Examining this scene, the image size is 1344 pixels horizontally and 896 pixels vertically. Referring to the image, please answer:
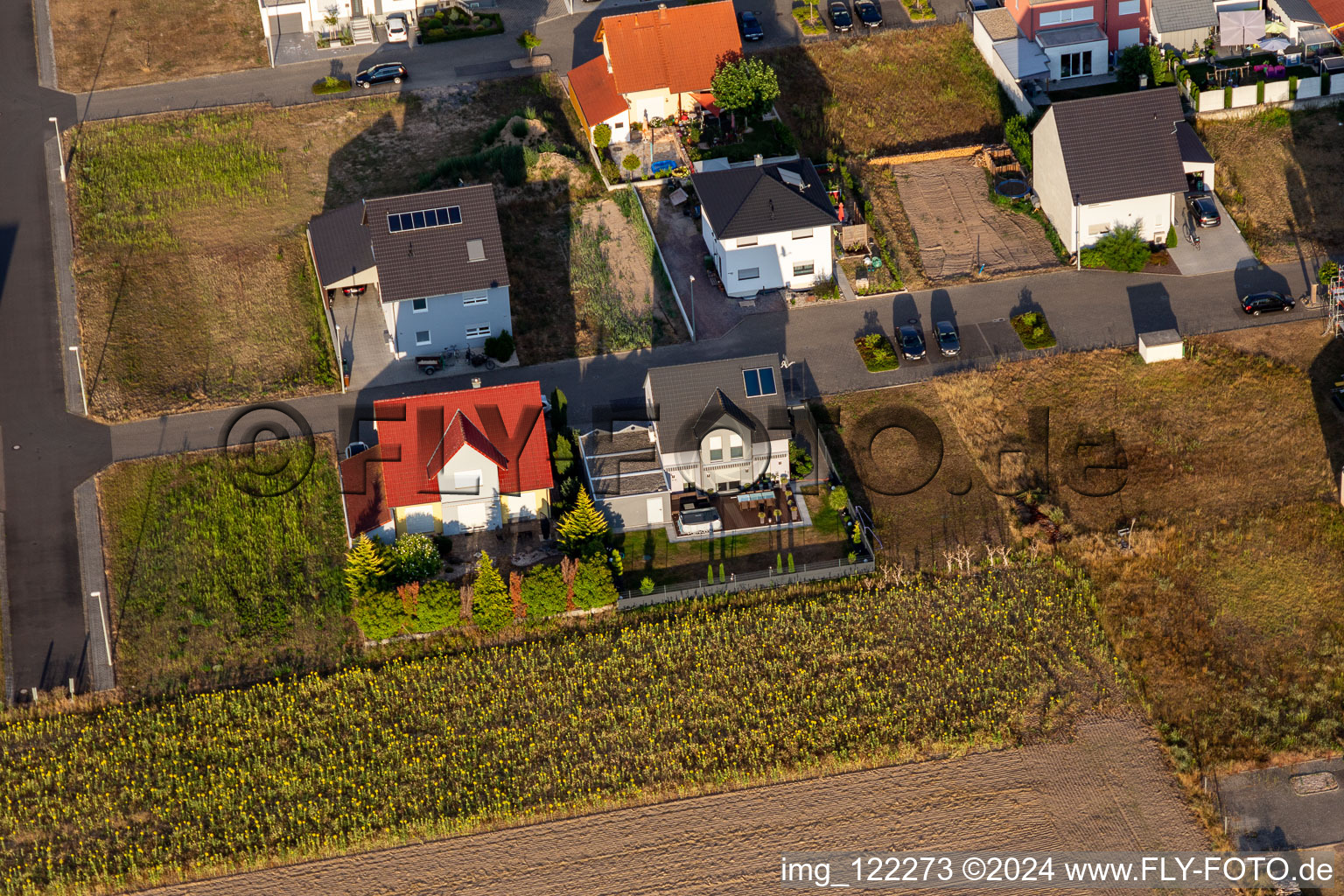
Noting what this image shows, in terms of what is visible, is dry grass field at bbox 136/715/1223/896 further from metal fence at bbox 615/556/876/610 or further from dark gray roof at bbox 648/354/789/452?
dark gray roof at bbox 648/354/789/452

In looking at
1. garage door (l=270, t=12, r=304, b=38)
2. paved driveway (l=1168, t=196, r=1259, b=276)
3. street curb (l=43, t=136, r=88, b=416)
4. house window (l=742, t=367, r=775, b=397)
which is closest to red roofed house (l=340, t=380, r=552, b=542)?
house window (l=742, t=367, r=775, b=397)

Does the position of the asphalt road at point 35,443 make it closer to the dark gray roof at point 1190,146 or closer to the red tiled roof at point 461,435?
the red tiled roof at point 461,435

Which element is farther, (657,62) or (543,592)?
(657,62)

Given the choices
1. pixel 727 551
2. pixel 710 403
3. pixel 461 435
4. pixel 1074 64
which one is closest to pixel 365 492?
pixel 461 435

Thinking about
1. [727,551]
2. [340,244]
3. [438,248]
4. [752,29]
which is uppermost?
[752,29]

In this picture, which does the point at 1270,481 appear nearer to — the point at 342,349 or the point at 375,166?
the point at 342,349

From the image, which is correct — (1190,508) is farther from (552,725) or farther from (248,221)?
(248,221)

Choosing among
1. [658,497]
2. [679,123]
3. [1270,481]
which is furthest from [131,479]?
[1270,481]
